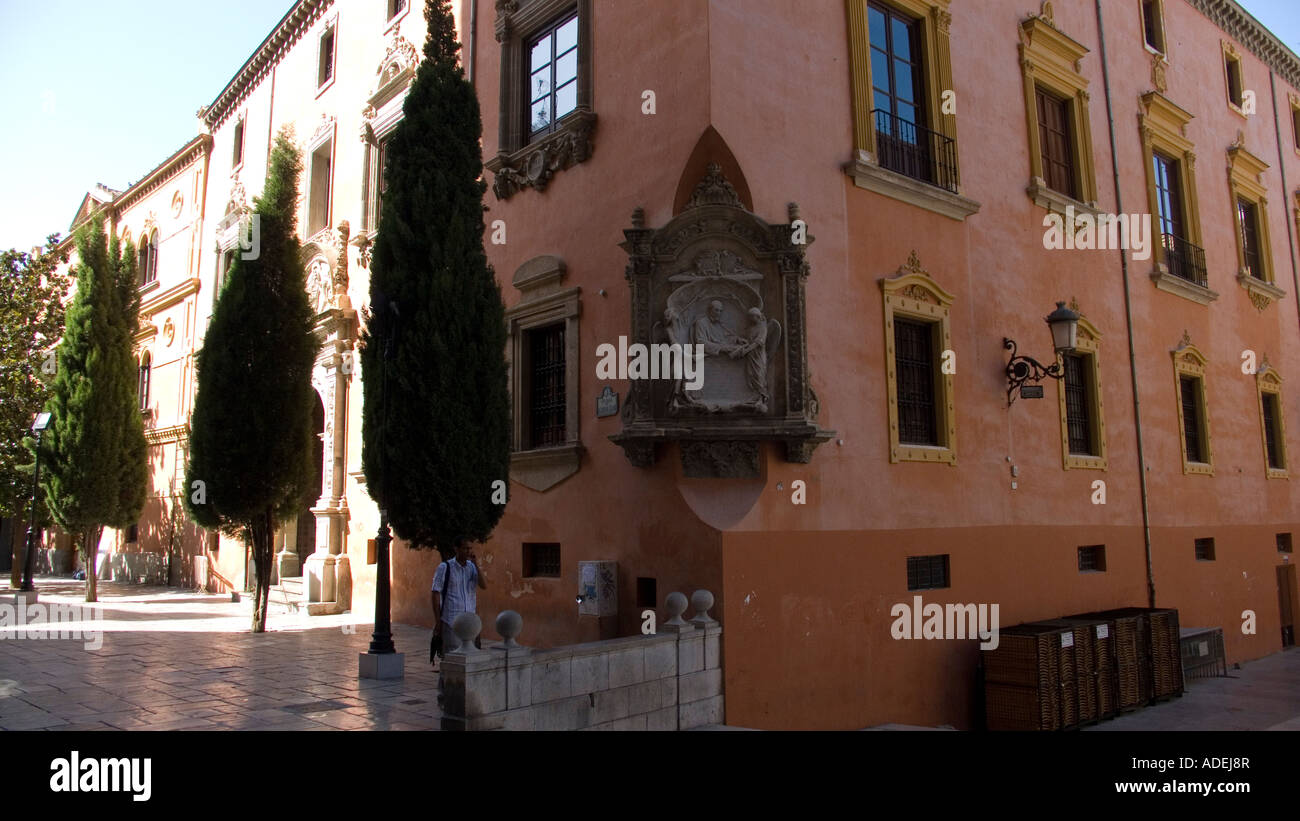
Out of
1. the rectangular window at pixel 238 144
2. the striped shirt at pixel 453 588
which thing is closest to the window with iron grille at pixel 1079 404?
the striped shirt at pixel 453 588

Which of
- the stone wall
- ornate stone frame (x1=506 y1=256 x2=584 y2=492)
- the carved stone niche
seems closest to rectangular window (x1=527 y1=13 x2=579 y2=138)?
ornate stone frame (x1=506 y1=256 x2=584 y2=492)

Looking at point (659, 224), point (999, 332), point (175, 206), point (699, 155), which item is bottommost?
point (999, 332)

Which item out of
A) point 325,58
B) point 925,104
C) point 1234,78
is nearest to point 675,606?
point 925,104

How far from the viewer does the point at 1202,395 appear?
17.0 m

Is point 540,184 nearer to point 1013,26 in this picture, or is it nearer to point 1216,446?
point 1013,26

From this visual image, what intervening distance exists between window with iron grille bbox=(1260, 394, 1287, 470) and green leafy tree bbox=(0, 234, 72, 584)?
29.2 m

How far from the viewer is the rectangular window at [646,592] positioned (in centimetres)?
959

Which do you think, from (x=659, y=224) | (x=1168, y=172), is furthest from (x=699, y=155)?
(x=1168, y=172)

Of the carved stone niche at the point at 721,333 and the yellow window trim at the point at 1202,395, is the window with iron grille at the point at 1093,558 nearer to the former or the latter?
the yellow window trim at the point at 1202,395

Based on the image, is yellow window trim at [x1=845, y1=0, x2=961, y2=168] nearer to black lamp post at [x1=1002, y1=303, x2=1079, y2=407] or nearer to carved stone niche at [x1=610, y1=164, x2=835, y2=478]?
carved stone niche at [x1=610, y1=164, x2=835, y2=478]

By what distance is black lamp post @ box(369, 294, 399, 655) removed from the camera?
31.0 ft

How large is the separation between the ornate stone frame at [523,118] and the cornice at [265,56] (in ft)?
29.3
